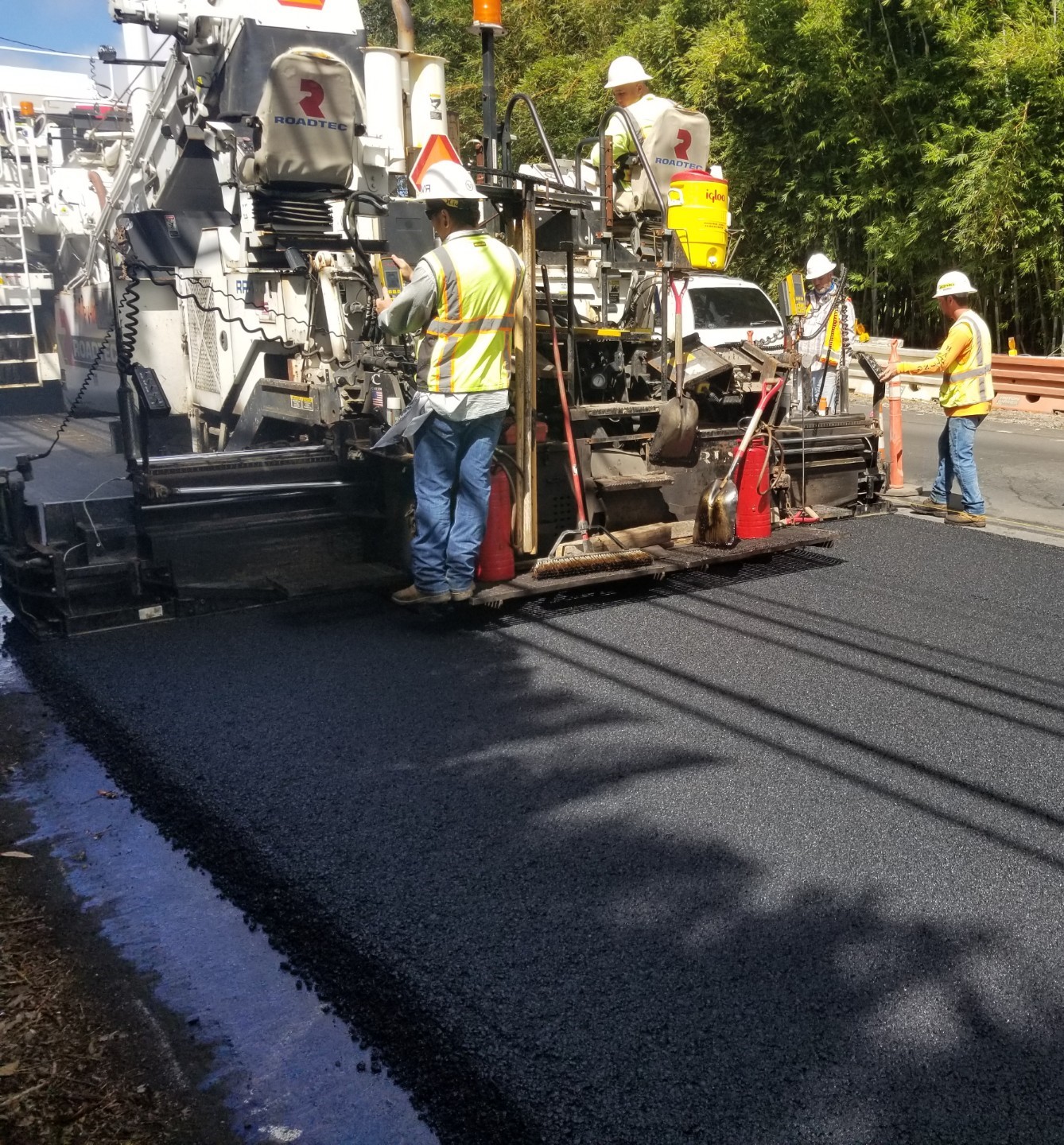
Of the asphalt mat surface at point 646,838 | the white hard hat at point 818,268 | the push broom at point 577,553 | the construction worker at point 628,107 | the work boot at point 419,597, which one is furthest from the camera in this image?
the white hard hat at point 818,268

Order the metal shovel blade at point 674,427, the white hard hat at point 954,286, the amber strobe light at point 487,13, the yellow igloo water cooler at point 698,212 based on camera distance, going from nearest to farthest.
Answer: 1. the amber strobe light at point 487,13
2. the metal shovel blade at point 674,427
3. the yellow igloo water cooler at point 698,212
4. the white hard hat at point 954,286

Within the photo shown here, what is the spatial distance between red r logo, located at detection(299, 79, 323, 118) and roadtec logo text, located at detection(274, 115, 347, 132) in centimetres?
2

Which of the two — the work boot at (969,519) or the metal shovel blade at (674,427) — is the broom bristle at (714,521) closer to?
the metal shovel blade at (674,427)

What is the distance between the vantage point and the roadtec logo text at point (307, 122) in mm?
5883

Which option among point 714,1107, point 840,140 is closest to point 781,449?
point 714,1107

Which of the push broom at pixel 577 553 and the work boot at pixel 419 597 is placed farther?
the push broom at pixel 577 553

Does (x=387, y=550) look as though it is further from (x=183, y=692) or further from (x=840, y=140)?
(x=840, y=140)

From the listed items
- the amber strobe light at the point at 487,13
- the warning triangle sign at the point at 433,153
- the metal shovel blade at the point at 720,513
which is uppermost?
the amber strobe light at the point at 487,13

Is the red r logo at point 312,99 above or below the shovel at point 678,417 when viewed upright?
above

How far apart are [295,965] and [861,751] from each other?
201 centimetres

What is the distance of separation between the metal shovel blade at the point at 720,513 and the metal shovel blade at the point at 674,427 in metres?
0.29

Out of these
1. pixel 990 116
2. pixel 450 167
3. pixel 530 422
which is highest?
pixel 990 116

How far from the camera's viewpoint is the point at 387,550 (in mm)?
5914

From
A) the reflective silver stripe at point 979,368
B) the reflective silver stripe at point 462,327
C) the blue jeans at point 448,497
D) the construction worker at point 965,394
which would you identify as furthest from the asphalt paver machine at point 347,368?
the reflective silver stripe at point 979,368
